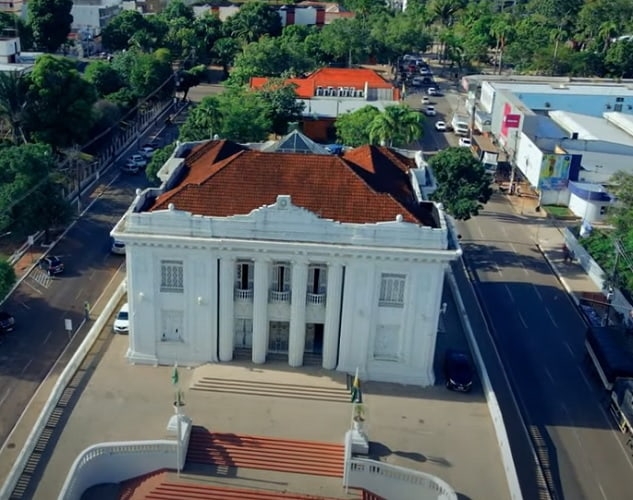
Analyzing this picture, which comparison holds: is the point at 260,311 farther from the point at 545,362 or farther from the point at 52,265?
the point at 52,265

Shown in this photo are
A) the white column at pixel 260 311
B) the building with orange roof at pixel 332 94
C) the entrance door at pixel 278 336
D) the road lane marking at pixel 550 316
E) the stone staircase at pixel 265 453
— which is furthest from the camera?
the building with orange roof at pixel 332 94

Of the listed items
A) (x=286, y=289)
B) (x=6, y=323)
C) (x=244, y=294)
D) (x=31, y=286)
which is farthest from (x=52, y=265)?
(x=286, y=289)

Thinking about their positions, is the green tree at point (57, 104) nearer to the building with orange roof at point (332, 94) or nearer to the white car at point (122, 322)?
the building with orange roof at point (332, 94)

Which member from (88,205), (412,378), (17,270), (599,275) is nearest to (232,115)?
(88,205)

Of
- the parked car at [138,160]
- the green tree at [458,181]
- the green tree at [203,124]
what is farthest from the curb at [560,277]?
the parked car at [138,160]

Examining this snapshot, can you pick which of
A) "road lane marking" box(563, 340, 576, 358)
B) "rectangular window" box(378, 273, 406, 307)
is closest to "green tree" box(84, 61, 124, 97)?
"rectangular window" box(378, 273, 406, 307)

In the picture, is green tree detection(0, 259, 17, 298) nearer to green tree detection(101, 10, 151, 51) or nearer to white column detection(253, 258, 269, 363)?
white column detection(253, 258, 269, 363)
